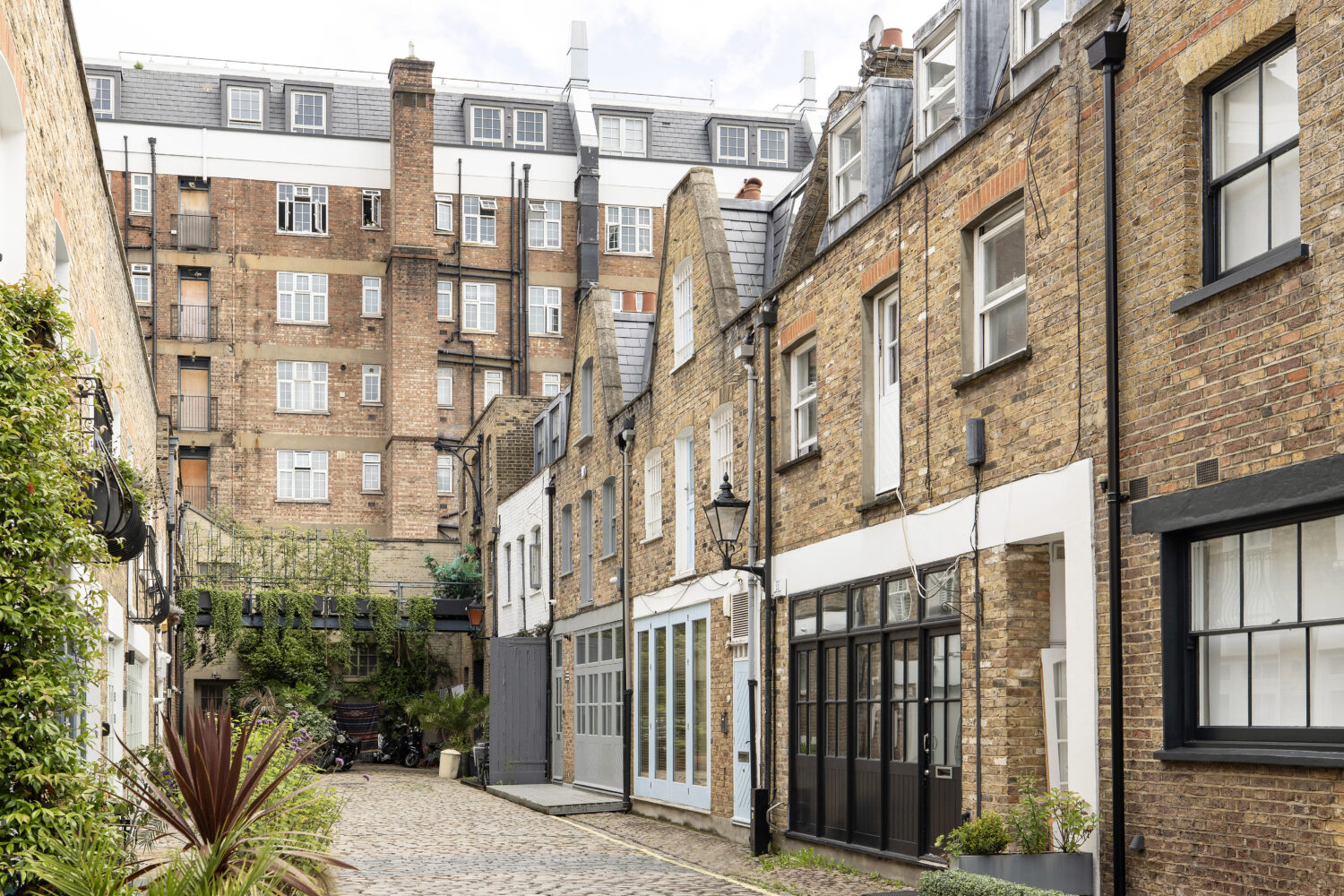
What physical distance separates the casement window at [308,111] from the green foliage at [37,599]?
123ft

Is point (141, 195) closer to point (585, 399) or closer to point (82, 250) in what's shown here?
point (585, 399)

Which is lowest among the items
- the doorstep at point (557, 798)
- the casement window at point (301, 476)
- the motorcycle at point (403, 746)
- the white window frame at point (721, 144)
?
the motorcycle at point (403, 746)

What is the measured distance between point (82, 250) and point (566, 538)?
15.6 metres

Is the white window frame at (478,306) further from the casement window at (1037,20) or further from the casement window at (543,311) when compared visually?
the casement window at (1037,20)

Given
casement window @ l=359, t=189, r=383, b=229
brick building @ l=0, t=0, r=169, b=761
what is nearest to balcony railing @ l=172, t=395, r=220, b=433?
casement window @ l=359, t=189, r=383, b=229

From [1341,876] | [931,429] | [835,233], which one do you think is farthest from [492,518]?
[1341,876]

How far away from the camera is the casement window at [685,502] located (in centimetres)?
1925

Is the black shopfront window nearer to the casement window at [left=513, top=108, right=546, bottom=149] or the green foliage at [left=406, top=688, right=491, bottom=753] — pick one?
the green foliage at [left=406, top=688, right=491, bottom=753]

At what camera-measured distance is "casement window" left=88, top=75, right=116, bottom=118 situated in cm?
4191

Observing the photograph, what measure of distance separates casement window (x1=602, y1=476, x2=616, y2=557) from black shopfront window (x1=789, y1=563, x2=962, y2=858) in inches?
336

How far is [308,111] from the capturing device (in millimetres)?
43781

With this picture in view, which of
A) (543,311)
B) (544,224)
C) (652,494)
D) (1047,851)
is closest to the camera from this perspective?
(1047,851)

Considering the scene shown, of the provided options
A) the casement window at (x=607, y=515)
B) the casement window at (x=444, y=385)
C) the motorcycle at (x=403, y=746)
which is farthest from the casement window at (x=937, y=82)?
the casement window at (x=444, y=385)

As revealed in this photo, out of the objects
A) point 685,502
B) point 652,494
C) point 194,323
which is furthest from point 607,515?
point 194,323
